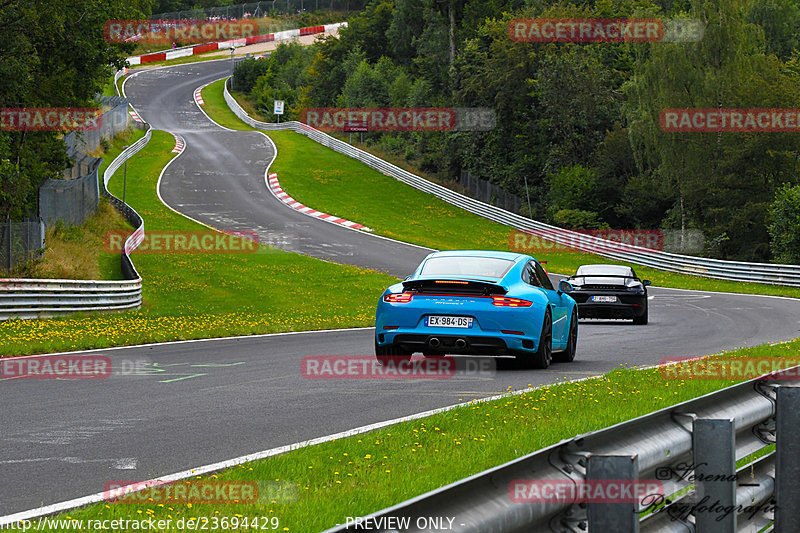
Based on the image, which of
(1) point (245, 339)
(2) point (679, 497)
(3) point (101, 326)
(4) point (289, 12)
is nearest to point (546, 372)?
(1) point (245, 339)

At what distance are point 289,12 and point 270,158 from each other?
7441 cm

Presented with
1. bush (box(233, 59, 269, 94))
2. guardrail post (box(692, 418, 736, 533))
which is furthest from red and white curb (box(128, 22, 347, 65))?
guardrail post (box(692, 418, 736, 533))

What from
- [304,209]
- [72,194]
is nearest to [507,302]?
[72,194]

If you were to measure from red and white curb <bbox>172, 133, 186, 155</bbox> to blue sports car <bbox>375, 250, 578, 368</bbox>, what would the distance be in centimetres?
5589

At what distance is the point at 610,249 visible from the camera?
47.6 m

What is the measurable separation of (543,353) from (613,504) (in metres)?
9.39

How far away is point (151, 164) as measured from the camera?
200 feet

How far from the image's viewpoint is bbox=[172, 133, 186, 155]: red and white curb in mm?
66625

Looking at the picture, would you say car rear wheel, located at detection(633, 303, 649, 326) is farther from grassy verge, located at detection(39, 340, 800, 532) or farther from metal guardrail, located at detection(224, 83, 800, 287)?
metal guardrail, located at detection(224, 83, 800, 287)

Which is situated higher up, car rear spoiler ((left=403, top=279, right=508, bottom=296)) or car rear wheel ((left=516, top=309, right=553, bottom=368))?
car rear spoiler ((left=403, top=279, right=508, bottom=296))

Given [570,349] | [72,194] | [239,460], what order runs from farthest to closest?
1. [72,194]
2. [570,349]
3. [239,460]

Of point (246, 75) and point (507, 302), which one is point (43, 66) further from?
point (246, 75)

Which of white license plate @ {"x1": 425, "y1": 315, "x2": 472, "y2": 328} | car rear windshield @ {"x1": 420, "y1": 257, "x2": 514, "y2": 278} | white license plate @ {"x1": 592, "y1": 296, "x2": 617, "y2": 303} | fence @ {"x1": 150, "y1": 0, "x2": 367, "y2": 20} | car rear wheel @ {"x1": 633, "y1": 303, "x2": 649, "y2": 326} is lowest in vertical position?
car rear wheel @ {"x1": 633, "y1": 303, "x2": 649, "y2": 326}

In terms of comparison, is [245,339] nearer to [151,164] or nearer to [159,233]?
[159,233]
